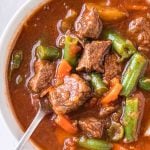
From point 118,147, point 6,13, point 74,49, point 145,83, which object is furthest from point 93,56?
point 6,13

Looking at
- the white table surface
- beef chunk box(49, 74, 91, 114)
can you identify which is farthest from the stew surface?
the white table surface

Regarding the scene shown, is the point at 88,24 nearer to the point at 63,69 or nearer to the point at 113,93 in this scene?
the point at 63,69

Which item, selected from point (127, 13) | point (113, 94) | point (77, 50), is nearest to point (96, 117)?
point (113, 94)

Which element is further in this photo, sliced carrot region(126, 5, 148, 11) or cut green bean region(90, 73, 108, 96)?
sliced carrot region(126, 5, 148, 11)

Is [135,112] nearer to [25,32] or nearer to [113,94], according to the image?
[113,94]

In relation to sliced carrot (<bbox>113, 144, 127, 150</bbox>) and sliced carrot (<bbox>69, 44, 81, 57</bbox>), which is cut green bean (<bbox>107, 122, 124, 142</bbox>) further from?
sliced carrot (<bbox>69, 44, 81, 57</bbox>)

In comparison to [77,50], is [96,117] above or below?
below

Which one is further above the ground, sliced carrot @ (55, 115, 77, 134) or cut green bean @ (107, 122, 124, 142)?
sliced carrot @ (55, 115, 77, 134)
